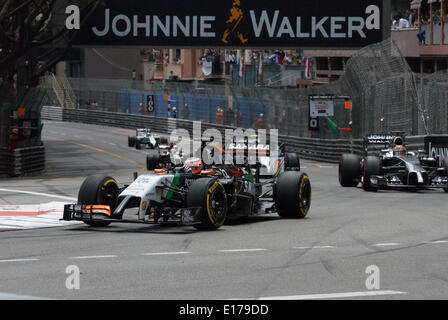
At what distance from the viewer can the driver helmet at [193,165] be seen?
15305 mm

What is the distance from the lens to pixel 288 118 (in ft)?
139

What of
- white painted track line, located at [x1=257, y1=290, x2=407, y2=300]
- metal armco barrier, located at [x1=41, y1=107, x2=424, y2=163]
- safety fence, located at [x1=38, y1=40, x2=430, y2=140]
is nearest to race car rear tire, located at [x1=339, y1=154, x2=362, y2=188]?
metal armco barrier, located at [x1=41, y1=107, x2=424, y2=163]

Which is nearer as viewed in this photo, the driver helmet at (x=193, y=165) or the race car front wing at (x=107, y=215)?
the race car front wing at (x=107, y=215)

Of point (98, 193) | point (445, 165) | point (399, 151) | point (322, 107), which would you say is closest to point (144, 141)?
point (322, 107)

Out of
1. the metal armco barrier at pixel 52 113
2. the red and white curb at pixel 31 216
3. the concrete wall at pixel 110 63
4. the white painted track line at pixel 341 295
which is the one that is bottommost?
the red and white curb at pixel 31 216

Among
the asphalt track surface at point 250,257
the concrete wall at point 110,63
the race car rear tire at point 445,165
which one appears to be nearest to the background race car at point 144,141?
the race car rear tire at point 445,165

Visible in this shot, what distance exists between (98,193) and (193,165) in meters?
1.80

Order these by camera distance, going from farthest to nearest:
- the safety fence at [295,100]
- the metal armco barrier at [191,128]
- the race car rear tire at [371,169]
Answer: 1. the metal armco barrier at [191,128]
2. the safety fence at [295,100]
3. the race car rear tire at [371,169]

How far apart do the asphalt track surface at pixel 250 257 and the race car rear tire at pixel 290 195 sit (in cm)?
29

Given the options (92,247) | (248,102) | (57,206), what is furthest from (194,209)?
(248,102)

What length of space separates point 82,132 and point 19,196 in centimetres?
4185

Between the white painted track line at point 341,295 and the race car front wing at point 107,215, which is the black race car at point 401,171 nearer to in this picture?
the race car front wing at point 107,215

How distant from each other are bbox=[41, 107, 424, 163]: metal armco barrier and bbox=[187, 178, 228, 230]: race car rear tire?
1323 centimetres
